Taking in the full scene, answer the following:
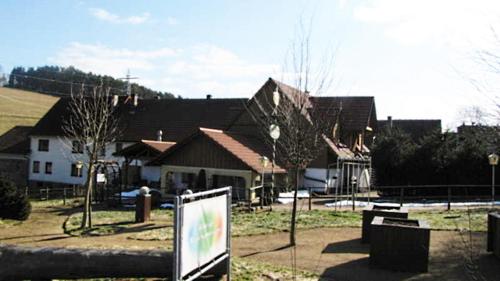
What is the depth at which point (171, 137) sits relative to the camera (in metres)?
43.7

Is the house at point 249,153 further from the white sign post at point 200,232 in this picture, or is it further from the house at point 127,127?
the white sign post at point 200,232

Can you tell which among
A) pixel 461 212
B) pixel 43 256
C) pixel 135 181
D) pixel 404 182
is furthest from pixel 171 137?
pixel 43 256

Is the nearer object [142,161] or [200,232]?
[200,232]

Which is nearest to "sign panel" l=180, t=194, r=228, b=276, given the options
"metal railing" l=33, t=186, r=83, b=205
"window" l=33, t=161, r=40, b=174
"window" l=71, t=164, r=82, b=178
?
"metal railing" l=33, t=186, r=83, b=205

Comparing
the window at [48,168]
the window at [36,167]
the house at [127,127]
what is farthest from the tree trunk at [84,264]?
the window at [36,167]

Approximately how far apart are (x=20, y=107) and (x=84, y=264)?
257 ft

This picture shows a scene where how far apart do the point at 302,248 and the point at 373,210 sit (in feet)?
7.48

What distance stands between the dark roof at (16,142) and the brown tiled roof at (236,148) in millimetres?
24503

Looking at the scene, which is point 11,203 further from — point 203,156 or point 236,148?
point 236,148

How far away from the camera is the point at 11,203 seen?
65.2 ft

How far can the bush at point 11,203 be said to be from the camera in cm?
1972

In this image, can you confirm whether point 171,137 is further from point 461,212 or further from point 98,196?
point 461,212

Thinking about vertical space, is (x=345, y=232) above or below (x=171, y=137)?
below

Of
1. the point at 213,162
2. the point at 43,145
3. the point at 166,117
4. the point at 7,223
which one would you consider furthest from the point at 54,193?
the point at 7,223
